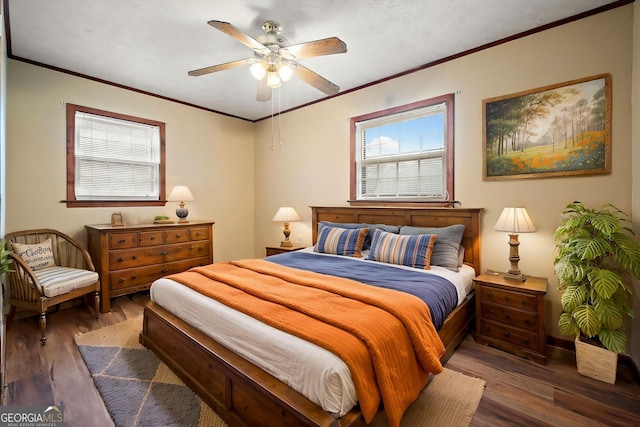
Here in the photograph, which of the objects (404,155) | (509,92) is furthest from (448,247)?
(509,92)

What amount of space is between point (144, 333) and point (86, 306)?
152 cm

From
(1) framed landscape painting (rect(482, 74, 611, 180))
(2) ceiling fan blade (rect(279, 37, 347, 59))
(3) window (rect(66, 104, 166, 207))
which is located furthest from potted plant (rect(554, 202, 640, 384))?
(3) window (rect(66, 104, 166, 207))

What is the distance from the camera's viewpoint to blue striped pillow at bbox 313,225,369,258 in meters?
3.36

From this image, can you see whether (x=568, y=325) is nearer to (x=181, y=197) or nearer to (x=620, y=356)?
(x=620, y=356)

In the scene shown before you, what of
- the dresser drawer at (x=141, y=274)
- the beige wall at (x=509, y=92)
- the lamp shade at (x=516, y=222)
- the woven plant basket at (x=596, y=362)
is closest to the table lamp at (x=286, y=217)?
the beige wall at (x=509, y=92)

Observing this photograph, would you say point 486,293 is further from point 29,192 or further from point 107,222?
point 29,192

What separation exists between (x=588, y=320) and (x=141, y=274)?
172 inches

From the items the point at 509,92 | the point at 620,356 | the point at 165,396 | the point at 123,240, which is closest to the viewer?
the point at 165,396

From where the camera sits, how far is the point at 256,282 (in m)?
2.30

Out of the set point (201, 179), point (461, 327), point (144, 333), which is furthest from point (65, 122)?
point (461, 327)

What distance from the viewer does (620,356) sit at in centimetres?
230

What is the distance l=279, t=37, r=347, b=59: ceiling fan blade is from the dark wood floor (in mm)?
2585

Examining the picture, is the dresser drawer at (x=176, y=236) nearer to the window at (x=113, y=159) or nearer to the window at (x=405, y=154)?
the window at (x=113, y=159)

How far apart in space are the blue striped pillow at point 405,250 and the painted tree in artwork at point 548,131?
1.00 metres
